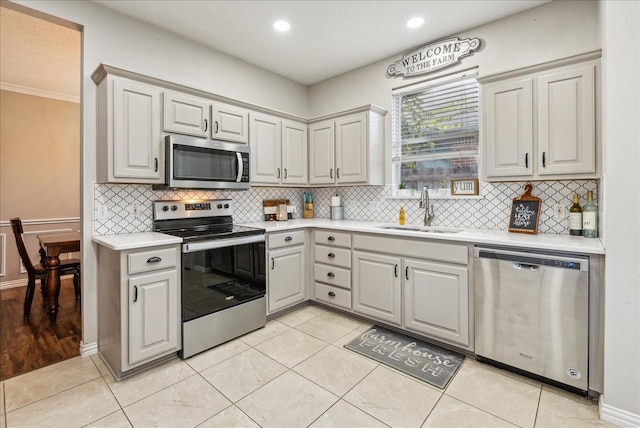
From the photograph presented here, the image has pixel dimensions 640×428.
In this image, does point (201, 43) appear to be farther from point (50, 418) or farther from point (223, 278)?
point (50, 418)

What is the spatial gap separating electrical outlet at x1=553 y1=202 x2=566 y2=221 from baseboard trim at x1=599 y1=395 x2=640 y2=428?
128 cm

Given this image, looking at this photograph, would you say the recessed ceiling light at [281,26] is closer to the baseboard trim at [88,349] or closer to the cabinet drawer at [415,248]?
the cabinet drawer at [415,248]

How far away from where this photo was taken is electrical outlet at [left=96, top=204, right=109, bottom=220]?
2.54 m

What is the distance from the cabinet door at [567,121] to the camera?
2.12 metres

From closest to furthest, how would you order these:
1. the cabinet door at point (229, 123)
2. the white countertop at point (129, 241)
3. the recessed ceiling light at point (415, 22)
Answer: the white countertop at point (129, 241) < the recessed ceiling light at point (415, 22) < the cabinet door at point (229, 123)

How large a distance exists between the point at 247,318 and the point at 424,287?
1.58m

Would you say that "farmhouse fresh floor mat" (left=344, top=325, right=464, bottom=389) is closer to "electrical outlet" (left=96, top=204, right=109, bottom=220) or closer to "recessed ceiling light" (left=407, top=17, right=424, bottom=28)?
"electrical outlet" (left=96, top=204, right=109, bottom=220)

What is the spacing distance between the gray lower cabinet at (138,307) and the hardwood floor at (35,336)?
465 mm

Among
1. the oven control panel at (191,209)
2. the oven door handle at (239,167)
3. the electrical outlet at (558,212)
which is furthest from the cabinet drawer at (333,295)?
the electrical outlet at (558,212)

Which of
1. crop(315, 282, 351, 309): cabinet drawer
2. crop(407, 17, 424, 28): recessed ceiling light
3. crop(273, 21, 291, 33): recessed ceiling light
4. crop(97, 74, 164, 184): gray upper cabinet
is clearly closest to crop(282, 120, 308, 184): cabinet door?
crop(273, 21, 291, 33): recessed ceiling light

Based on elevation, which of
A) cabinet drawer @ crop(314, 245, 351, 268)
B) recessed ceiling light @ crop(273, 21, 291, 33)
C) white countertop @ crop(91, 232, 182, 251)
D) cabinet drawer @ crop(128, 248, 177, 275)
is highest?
recessed ceiling light @ crop(273, 21, 291, 33)

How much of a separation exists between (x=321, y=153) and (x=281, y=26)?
140 cm

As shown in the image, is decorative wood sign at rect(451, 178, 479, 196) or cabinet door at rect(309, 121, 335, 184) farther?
cabinet door at rect(309, 121, 335, 184)

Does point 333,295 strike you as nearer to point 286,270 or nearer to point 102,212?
point 286,270
